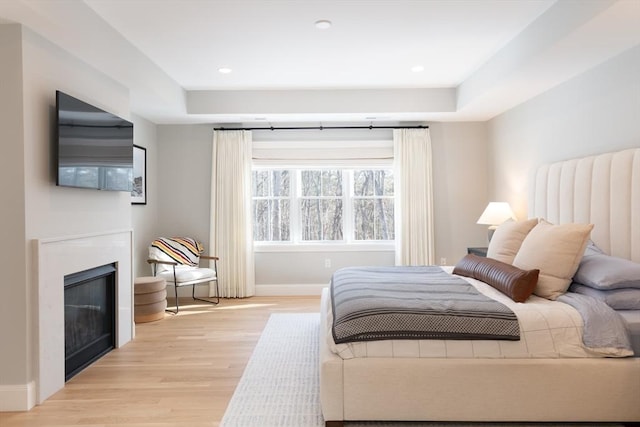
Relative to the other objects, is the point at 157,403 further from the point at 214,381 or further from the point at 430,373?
the point at 430,373

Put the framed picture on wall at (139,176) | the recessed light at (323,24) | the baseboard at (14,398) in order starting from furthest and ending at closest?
the framed picture on wall at (139,176)
the recessed light at (323,24)
the baseboard at (14,398)

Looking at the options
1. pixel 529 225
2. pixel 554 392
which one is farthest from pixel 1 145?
pixel 529 225

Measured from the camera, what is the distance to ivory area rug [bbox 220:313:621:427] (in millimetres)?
2260

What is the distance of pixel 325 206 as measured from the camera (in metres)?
5.87

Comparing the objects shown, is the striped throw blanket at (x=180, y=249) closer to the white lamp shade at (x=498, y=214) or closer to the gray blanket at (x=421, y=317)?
the gray blanket at (x=421, y=317)

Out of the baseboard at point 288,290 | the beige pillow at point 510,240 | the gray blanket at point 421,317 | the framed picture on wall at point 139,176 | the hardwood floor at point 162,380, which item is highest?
the framed picture on wall at point 139,176

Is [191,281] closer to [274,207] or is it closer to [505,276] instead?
[274,207]

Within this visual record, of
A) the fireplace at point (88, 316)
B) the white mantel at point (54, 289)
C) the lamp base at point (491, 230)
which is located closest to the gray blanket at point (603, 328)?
the lamp base at point (491, 230)

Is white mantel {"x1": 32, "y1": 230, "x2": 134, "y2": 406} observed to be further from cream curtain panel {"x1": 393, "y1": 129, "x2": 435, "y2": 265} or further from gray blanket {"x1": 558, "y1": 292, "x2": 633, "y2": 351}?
cream curtain panel {"x1": 393, "y1": 129, "x2": 435, "y2": 265}

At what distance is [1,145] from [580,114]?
4271 millimetres

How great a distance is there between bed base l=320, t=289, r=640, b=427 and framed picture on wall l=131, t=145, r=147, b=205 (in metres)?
3.70

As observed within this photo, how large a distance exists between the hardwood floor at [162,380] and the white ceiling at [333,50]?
7.58ft

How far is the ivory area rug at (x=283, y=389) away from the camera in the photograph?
7.41 ft

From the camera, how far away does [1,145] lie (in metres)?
2.50
